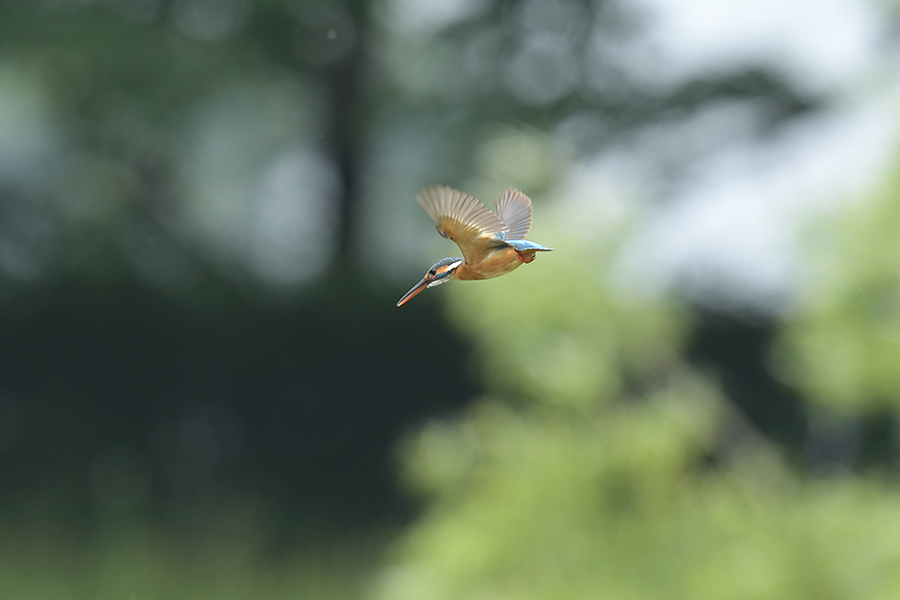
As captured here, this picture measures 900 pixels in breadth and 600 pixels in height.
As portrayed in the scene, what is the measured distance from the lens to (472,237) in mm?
165

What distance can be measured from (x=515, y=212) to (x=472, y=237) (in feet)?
0.06

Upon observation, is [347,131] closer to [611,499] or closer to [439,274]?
[611,499]

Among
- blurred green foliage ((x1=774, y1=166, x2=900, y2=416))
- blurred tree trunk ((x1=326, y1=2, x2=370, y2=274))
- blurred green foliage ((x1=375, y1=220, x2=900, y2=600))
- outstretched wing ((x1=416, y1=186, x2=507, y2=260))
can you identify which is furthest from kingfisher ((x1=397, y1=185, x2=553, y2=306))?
blurred tree trunk ((x1=326, y1=2, x2=370, y2=274))

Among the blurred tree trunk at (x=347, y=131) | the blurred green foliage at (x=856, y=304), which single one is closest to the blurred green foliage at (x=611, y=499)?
the blurred green foliage at (x=856, y=304)

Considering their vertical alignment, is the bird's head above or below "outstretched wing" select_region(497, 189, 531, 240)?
below

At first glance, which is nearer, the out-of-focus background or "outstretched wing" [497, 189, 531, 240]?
"outstretched wing" [497, 189, 531, 240]

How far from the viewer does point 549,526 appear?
968mm

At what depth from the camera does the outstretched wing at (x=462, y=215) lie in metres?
0.16

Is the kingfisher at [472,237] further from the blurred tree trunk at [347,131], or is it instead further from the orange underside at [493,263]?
the blurred tree trunk at [347,131]

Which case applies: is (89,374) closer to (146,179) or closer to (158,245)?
(158,245)

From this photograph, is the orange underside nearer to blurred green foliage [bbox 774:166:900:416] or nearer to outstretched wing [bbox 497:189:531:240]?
outstretched wing [bbox 497:189:531:240]

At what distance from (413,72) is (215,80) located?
523 millimetres

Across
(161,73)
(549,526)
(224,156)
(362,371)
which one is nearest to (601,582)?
(549,526)

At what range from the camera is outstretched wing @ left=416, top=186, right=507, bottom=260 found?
0.16 m
